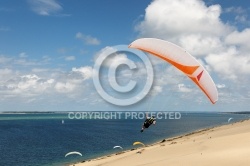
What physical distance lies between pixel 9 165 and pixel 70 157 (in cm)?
1043

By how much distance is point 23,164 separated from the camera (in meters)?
52.2

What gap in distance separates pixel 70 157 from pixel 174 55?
126ft

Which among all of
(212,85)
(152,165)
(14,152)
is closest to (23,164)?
(14,152)

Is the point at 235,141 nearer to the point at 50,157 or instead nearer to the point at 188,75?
the point at 188,75

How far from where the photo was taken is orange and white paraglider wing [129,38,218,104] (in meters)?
23.0

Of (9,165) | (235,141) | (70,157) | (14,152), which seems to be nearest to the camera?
(235,141)

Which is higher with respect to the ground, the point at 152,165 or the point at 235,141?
the point at 235,141

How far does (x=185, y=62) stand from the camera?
23.2 meters

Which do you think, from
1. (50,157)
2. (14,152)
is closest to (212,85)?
(50,157)

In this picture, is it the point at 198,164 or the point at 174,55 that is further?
the point at 174,55

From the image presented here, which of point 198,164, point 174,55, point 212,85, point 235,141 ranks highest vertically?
point 174,55

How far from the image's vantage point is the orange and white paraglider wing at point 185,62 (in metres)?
23.0

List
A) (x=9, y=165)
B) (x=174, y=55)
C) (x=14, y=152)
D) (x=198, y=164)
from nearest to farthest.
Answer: (x=198, y=164), (x=174, y=55), (x=9, y=165), (x=14, y=152)

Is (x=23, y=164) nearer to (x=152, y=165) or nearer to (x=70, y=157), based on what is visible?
(x=70, y=157)
